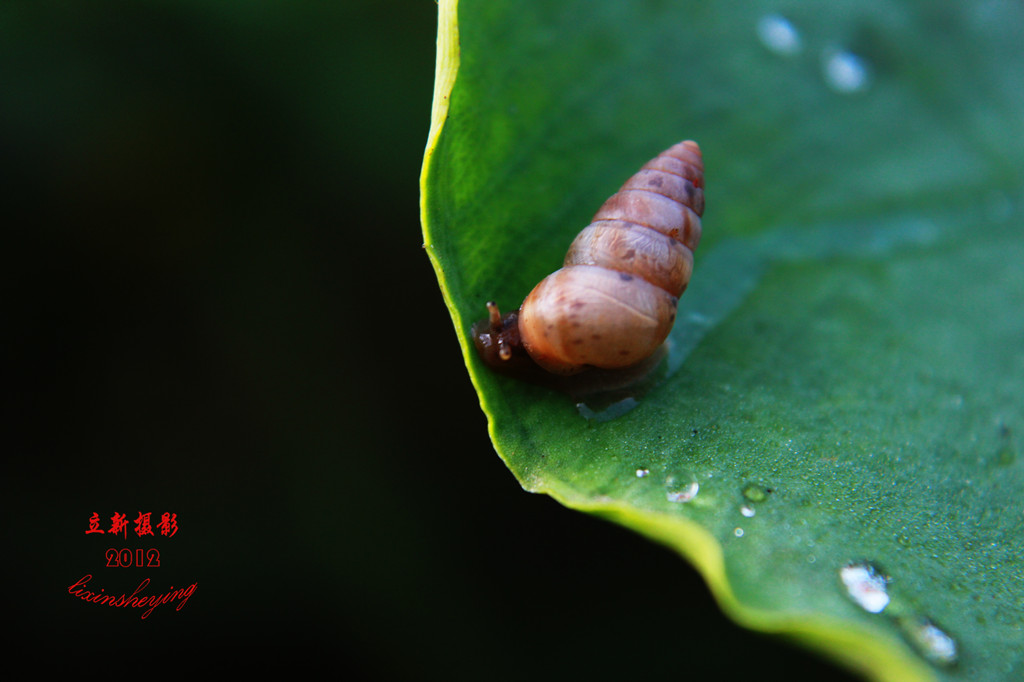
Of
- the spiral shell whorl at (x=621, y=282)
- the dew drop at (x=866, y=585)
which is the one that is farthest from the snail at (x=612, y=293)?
the dew drop at (x=866, y=585)

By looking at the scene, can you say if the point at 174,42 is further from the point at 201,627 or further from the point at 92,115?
the point at 201,627

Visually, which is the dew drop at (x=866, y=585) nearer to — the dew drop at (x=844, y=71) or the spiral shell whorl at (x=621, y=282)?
the spiral shell whorl at (x=621, y=282)

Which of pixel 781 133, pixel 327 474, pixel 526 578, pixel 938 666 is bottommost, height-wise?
pixel 526 578

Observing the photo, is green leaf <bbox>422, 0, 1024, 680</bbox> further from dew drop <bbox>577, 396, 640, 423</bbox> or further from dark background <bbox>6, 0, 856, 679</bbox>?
dark background <bbox>6, 0, 856, 679</bbox>

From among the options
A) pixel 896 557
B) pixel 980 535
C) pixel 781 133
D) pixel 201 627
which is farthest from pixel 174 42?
pixel 980 535

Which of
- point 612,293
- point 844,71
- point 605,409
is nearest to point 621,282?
point 612,293

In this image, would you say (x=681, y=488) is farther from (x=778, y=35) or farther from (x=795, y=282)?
(x=778, y=35)
